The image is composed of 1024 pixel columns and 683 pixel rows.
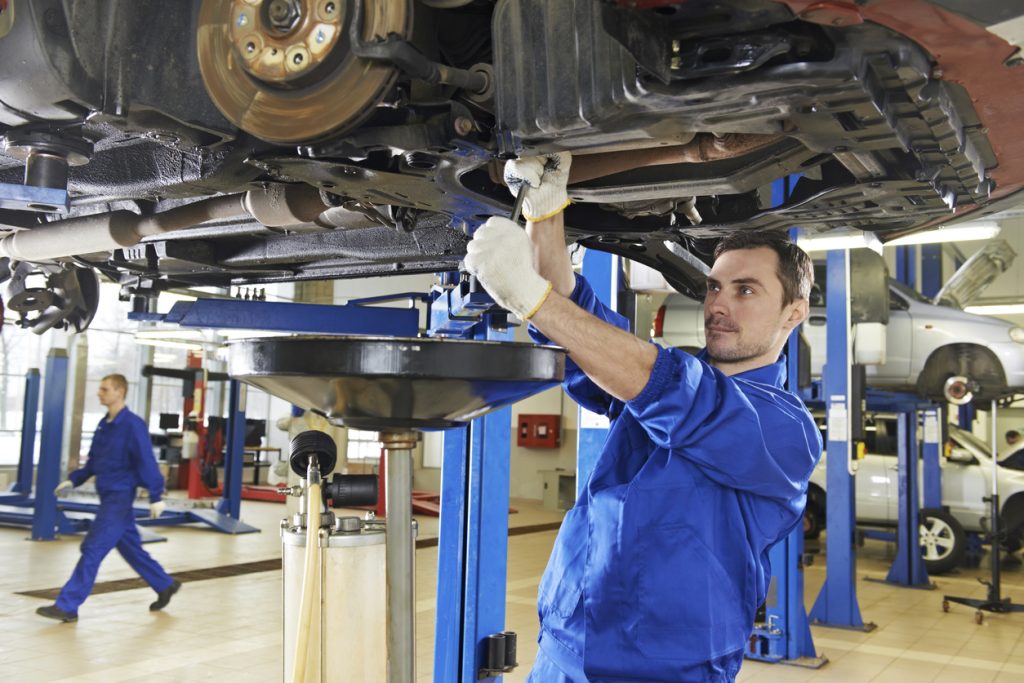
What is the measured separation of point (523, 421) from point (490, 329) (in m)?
13.0

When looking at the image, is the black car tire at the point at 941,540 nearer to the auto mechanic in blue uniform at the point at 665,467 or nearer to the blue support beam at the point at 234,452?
the blue support beam at the point at 234,452

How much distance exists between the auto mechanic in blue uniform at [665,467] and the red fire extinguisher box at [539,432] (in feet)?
44.9

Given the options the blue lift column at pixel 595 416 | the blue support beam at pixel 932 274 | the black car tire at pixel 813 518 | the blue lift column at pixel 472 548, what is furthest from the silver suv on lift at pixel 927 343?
the blue lift column at pixel 472 548

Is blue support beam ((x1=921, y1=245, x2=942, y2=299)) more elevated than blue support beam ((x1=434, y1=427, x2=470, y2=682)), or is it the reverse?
blue support beam ((x1=921, y1=245, x2=942, y2=299))

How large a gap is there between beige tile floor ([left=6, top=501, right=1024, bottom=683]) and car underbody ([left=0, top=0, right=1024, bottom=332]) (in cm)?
331

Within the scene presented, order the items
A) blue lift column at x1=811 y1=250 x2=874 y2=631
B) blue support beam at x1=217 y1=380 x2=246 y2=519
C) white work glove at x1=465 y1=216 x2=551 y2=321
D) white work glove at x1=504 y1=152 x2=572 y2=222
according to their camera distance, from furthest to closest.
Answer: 1. blue support beam at x1=217 y1=380 x2=246 y2=519
2. blue lift column at x1=811 y1=250 x2=874 y2=631
3. white work glove at x1=504 y1=152 x2=572 y2=222
4. white work glove at x1=465 y1=216 x2=551 y2=321

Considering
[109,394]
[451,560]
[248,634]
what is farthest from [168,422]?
A: [451,560]

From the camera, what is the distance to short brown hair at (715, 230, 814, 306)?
212 centimetres

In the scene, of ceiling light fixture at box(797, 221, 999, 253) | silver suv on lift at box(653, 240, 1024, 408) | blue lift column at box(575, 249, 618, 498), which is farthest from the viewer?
silver suv on lift at box(653, 240, 1024, 408)

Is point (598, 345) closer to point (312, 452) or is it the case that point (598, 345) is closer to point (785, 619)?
point (312, 452)

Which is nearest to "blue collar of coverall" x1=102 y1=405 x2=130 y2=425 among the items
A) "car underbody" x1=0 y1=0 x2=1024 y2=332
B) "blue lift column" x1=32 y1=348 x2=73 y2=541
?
"blue lift column" x1=32 y1=348 x2=73 y2=541

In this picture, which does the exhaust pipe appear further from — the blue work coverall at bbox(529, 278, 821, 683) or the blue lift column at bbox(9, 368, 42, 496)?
the blue lift column at bbox(9, 368, 42, 496)

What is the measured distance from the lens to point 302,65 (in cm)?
164

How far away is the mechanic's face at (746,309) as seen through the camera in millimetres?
2084
